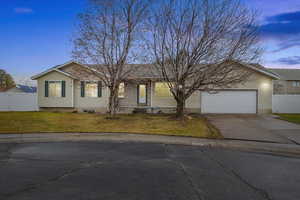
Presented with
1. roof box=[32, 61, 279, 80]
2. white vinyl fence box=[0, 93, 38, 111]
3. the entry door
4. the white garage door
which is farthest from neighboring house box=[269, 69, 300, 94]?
white vinyl fence box=[0, 93, 38, 111]

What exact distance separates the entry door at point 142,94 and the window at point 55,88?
755cm

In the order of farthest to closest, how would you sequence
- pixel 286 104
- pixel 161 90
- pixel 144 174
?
pixel 286 104, pixel 161 90, pixel 144 174

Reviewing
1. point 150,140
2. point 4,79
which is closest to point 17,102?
point 150,140

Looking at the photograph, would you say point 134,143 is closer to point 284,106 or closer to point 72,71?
point 72,71

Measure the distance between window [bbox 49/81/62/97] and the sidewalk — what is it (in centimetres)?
988

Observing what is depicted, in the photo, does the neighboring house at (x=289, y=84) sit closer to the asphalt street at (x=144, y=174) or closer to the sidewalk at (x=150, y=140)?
the sidewalk at (x=150, y=140)

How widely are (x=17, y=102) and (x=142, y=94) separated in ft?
47.5

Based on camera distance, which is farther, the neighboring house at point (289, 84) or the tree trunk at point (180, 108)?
the neighboring house at point (289, 84)

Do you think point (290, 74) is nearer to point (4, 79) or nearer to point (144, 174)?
point (144, 174)

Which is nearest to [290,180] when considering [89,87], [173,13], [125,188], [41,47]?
[125,188]

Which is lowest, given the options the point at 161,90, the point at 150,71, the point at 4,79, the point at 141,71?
the point at 161,90

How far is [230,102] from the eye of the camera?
1739cm

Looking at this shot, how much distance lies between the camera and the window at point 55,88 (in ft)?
61.2

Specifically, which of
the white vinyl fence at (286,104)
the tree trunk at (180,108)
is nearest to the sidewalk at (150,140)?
the tree trunk at (180,108)
